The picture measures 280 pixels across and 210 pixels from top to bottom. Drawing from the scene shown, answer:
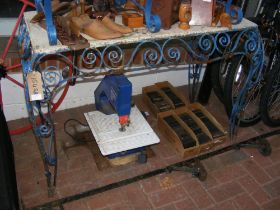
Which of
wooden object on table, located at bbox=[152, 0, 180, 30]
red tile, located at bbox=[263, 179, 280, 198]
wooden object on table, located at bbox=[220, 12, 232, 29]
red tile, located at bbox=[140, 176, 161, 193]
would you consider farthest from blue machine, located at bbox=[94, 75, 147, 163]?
red tile, located at bbox=[263, 179, 280, 198]

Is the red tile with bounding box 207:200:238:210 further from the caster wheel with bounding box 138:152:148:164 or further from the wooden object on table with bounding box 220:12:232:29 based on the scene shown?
the wooden object on table with bounding box 220:12:232:29

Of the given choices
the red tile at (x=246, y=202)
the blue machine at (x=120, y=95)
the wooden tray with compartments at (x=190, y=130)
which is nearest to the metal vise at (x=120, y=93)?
the blue machine at (x=120, y=95)

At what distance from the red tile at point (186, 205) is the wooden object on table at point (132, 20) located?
116 centimetres

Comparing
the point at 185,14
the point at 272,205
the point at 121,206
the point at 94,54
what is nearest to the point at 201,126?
the point at 272,205

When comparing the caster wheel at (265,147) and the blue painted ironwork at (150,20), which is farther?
the caster wheel at (265,147)

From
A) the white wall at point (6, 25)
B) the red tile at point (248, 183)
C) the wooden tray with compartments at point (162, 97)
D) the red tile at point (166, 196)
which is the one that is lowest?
the red tile at point (166, 196)

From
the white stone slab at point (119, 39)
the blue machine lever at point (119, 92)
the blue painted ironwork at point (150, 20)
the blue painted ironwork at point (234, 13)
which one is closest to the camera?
the white stone slab at point (119, 39)

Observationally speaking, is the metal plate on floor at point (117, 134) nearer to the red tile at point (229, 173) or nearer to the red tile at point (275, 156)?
the red tile at point (229, 173)

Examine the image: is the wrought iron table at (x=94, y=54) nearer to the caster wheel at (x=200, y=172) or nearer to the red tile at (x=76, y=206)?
the red tile at (x=76, y=206)

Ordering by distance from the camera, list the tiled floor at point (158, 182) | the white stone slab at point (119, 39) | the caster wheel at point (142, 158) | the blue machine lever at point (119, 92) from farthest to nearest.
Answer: the caster wheel at point (142, 158)
the tiled floor at point (158, 182)
the blue machine lever at point (119, 92)
the white stone slab at point (119, 39)

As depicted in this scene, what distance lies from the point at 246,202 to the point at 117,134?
984 mm

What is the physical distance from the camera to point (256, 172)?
2318 millimetres

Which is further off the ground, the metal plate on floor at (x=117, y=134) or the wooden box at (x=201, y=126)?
the metal plate on floor at (x=117, y=134)

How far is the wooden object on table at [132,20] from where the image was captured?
5.50 ft
